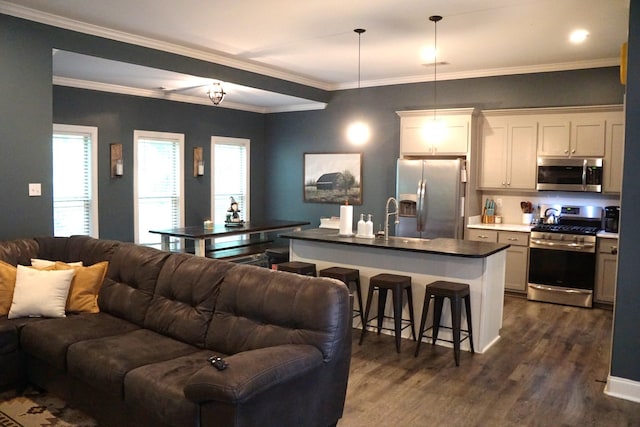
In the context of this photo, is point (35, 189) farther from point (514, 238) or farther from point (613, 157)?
point (613, 157)

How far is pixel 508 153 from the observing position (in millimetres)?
6465

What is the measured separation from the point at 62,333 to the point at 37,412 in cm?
49

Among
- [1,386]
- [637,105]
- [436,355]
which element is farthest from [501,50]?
[1,386]

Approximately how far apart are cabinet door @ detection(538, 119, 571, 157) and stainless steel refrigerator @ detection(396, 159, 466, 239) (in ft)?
3.17

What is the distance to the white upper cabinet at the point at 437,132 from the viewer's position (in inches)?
254

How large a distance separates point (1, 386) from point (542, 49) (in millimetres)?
5611

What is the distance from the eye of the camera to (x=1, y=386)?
11.2 ft

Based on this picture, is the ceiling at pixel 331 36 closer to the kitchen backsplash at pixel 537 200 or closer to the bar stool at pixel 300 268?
the kitchen backsplash at pixel 537 200

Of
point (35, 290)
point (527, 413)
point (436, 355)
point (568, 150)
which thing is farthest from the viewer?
point (568, 150)

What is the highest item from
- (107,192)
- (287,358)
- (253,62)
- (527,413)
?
(253,62)

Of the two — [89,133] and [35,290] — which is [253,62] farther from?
[35,290]

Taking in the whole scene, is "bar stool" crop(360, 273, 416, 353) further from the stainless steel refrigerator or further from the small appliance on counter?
the small appliance on counter

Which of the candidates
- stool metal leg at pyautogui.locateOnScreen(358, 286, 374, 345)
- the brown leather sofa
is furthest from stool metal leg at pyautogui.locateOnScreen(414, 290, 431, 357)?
the brown leather sofa

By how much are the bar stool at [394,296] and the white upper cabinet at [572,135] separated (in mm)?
2884
